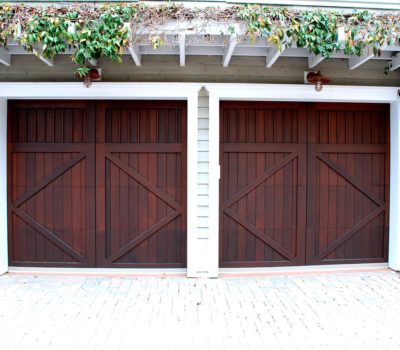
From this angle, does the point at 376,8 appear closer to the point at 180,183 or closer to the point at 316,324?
the point at 180,183

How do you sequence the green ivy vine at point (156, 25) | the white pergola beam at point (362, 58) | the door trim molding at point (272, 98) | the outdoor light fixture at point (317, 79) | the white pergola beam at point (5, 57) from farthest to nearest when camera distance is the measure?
the door trim molding at point (272, 98) < the outdoor light fixture at point (317, 79) < the white pergola beam at point (5, 57) < the white pergola beam at point (362, 58) < the green ivy vine at point (156, 25)

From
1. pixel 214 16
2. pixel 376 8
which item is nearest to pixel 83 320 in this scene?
pixel 214 16

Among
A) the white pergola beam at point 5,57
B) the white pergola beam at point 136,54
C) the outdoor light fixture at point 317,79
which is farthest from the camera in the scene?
the outdoor light fixture at point 317,79

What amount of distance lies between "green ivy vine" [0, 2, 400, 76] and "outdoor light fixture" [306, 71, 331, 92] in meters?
0.49

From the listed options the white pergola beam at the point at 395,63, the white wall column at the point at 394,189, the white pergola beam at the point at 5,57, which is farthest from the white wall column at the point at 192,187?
the white wall column at the point at 394,189

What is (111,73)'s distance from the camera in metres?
4.15

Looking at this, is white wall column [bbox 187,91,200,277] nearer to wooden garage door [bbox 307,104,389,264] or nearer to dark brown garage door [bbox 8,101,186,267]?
dark brown garage door [bbox 8,101,186,267]

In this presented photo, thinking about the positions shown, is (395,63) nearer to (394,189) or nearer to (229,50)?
(394,189)

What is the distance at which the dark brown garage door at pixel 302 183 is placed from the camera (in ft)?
14.3

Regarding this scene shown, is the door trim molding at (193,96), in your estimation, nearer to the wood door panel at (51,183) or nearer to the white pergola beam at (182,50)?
the wood door panel at (51,183)

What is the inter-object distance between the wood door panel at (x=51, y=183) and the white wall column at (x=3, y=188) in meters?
0.07

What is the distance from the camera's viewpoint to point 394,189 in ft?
14.6

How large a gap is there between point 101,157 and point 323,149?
306 cm

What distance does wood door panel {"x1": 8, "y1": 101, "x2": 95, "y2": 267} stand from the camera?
4.31m
